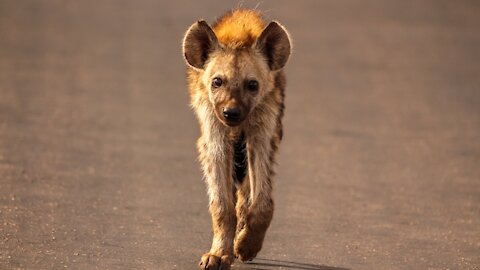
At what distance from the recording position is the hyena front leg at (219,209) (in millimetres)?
5688

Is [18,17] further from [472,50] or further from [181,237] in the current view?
[181,237]

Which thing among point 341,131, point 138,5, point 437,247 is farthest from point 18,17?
point 437,247

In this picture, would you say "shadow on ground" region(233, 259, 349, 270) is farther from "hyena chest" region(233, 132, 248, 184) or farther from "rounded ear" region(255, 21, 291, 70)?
"rounded ear" region(255, 21, 291, 70)

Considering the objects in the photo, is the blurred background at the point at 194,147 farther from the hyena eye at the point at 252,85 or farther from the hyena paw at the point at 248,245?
the hyena eye at the point at 252,85

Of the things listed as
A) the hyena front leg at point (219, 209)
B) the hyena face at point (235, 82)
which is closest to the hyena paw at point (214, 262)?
the hyena front leg at point (219, 209)

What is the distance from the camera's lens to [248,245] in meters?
5.93

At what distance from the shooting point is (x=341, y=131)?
1009cm

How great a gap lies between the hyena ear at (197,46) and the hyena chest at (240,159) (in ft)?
1.34

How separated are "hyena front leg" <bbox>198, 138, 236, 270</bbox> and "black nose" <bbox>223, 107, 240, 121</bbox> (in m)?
0.31

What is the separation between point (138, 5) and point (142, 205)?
10185 mm

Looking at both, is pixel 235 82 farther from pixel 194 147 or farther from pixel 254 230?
pixel 194 147

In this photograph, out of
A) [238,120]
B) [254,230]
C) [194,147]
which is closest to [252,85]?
[238,120]

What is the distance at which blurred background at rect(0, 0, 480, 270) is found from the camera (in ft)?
20.8

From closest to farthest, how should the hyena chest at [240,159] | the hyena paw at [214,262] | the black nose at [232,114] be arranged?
the hyena paw at [214,262] → the black nose at [232,114] → the hyena chest at [240,159]
